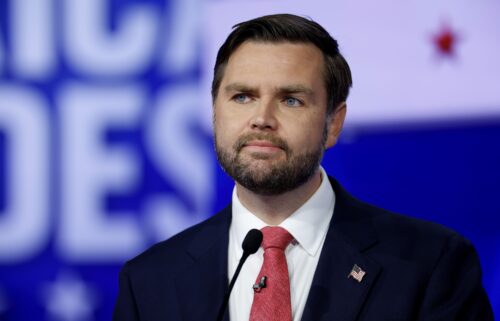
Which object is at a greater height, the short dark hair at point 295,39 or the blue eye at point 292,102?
the short dark hair at point 295,39

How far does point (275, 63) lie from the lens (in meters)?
2.06

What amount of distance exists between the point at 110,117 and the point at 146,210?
0.34m

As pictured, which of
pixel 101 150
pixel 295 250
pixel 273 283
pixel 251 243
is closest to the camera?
pixel 251 243

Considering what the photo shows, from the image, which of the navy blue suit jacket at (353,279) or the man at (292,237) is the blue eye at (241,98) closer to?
the man at (292,237)

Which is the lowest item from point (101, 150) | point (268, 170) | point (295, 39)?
point (101, 150)

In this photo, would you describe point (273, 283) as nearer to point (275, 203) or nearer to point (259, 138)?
point (275, 203)

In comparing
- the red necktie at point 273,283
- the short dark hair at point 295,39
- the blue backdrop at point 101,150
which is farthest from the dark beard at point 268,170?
the blue backdrop at point 101,150

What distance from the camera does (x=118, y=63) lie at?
9.78 feet

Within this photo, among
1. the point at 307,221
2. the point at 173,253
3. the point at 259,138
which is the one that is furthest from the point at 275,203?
the point at 173,253

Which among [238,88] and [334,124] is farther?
[334,124]

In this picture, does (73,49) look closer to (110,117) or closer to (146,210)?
(110,117)

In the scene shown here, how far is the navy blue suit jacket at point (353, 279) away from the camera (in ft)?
6.27

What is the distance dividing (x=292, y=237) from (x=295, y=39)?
0.48 meters

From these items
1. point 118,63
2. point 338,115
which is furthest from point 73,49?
point 338,115
